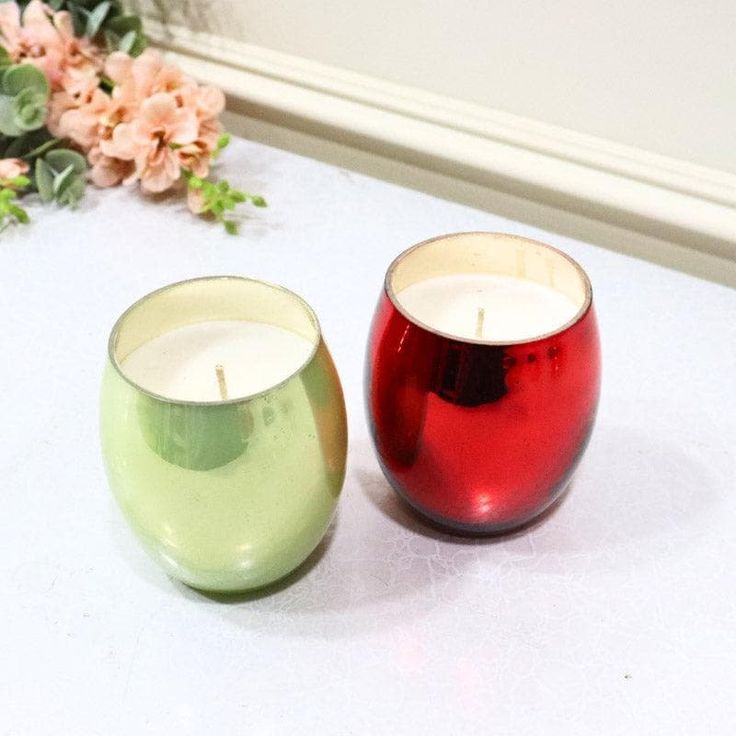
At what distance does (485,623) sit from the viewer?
0.39m

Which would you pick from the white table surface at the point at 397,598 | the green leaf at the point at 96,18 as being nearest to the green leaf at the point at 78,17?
the green leaf at the point at 96,18

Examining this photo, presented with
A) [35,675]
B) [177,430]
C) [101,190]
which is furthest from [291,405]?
[101,190]

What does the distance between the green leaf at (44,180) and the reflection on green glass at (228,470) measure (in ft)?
1.15

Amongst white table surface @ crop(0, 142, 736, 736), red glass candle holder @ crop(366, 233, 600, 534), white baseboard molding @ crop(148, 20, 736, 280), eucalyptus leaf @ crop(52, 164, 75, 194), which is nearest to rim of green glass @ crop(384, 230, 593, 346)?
red glass candle holder @ crop(366, 233, 600, 534)

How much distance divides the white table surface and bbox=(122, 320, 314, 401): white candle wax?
85 mm

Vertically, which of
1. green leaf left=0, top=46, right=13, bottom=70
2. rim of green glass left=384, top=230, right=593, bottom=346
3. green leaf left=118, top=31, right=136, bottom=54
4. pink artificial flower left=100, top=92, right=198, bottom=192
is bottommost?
pink artificial flower left=100, top=92, right=198, bottom=192

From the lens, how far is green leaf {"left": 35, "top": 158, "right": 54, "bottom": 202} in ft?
2.15

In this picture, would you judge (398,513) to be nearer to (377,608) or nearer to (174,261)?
(377,608)

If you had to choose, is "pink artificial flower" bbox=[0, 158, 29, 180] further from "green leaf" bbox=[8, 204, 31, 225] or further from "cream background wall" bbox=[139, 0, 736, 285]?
"cream background wall" bbox=[139, 0, 736, 285]

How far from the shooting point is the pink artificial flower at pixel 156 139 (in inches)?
24.8

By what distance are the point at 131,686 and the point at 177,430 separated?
11 centimetres

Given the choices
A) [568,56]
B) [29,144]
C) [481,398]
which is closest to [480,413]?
[481,398]

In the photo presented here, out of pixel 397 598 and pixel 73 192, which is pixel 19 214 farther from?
pixel 397 598

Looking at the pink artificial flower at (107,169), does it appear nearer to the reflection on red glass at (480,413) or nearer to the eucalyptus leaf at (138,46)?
the eucalyptus leaf at (138,46)
